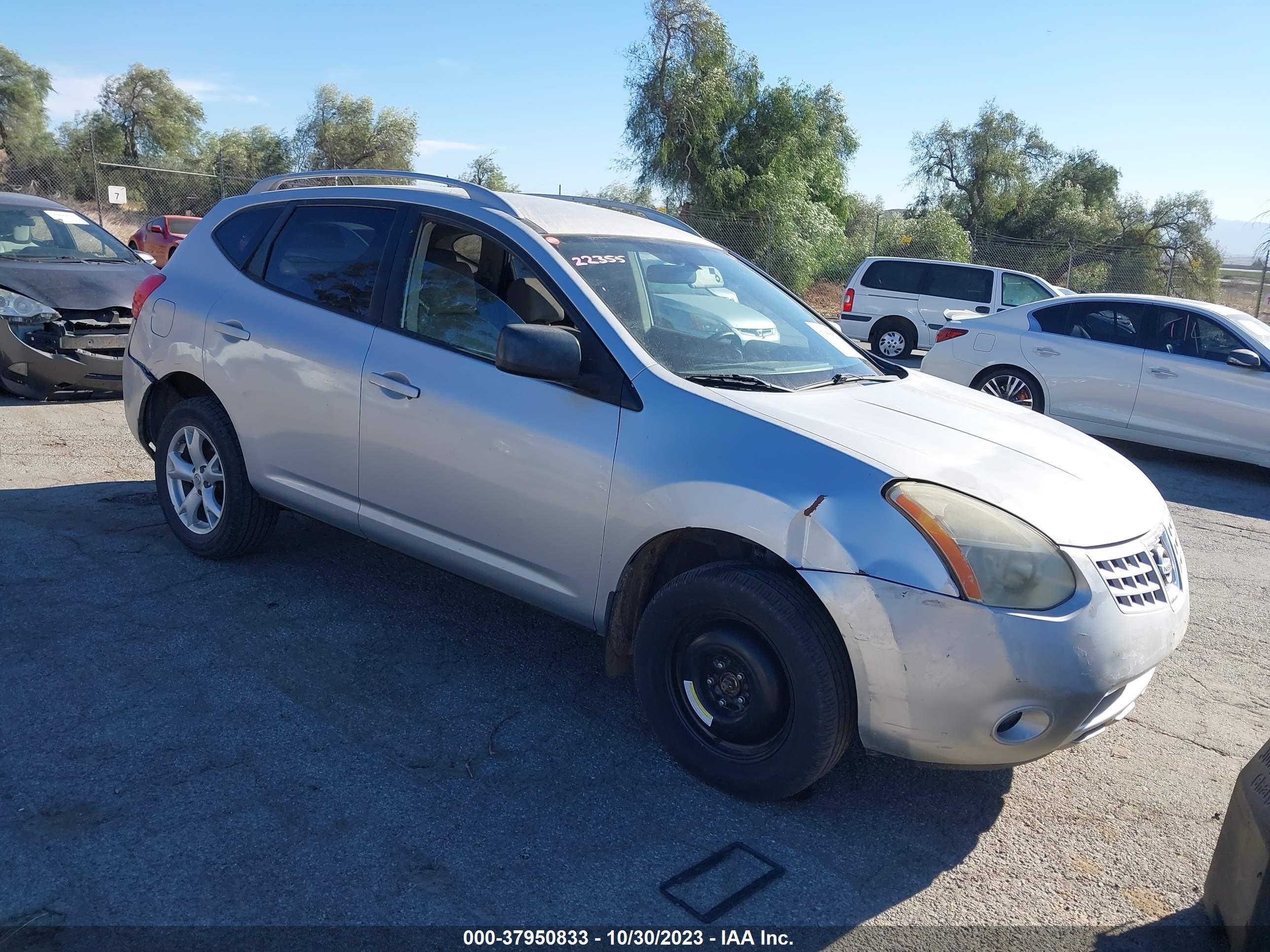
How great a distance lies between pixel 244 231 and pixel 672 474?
293cm

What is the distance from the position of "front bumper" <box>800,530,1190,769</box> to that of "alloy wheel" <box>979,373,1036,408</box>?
24.6ft

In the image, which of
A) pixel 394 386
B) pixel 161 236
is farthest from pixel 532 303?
pixel 161 236

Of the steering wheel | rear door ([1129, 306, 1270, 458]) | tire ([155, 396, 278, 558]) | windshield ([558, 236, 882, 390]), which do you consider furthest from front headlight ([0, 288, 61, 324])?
rear door ([1129, 306, 1270, 458])

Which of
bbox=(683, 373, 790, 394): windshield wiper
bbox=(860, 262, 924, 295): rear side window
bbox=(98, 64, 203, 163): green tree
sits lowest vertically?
bbox=(683, 373, 790, 394): windshield wiper

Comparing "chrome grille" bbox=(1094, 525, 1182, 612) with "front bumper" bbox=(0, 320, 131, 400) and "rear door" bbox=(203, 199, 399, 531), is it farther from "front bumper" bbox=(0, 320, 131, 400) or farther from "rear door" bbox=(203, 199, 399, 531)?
"front bumper" bbox=(0, 320, 131, 400)

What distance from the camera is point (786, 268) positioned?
25.3 m

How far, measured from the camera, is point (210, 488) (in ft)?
16.7

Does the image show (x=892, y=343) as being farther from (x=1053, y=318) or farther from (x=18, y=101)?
(x=18, y=101)

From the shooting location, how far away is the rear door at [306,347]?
14.4 feet

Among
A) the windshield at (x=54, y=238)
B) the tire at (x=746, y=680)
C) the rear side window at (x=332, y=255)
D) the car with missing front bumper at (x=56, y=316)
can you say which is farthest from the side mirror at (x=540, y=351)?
the windshield at (x=54, y=238)

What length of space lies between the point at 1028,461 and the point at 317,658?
2.83 meters

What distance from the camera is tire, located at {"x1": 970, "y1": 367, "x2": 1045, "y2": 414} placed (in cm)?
1005

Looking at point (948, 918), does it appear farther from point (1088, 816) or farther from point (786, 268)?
point (786, 268)

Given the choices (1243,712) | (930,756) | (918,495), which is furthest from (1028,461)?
(1243,712)
